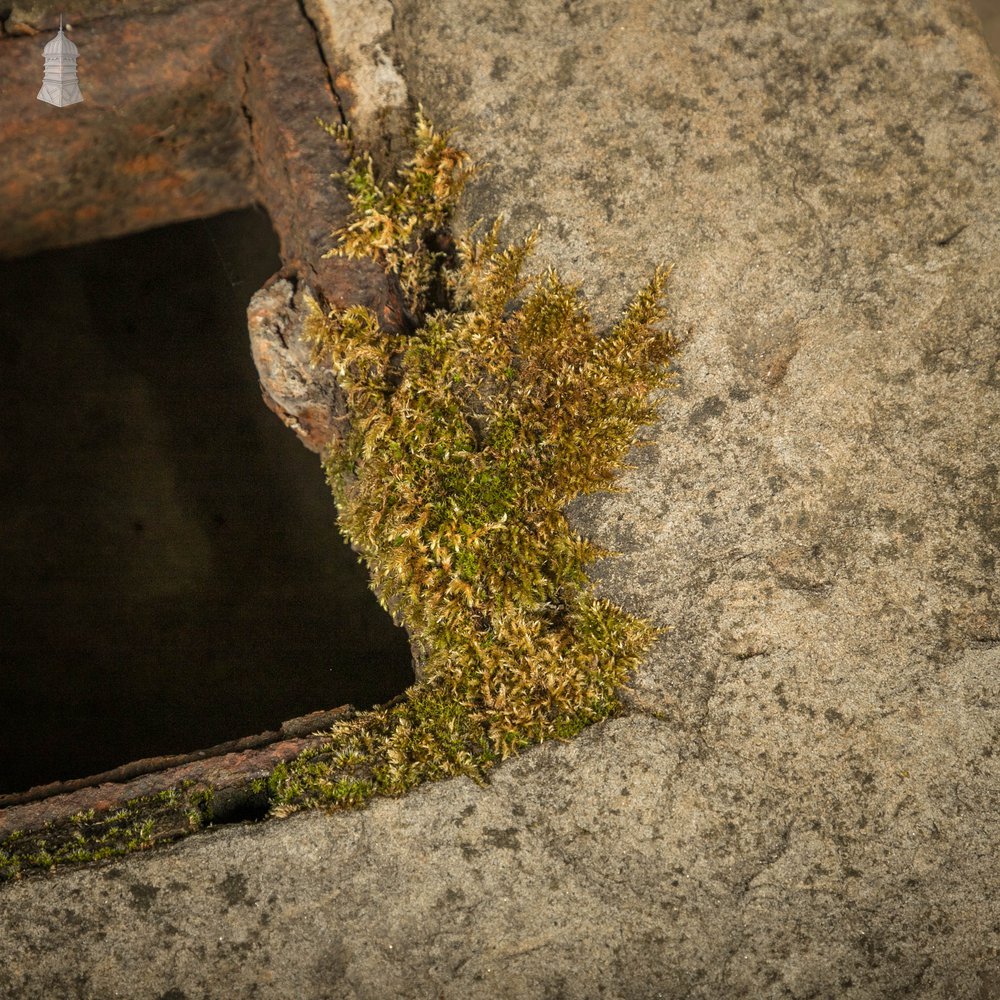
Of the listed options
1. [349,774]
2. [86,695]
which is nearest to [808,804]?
[349,774]

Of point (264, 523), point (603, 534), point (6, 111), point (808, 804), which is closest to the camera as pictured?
point (808, 804)

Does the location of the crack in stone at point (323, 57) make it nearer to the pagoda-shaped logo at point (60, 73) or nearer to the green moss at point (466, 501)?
the green moss at point (466, 501)

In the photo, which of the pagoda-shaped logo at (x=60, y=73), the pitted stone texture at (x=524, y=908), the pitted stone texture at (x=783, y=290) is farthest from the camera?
the pagoda-shaped logo at (x=60, y=73)

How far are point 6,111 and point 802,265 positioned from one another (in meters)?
2.36

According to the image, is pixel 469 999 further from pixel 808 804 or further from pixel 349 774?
pixel 808 804

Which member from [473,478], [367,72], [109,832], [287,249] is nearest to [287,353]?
[287,249]

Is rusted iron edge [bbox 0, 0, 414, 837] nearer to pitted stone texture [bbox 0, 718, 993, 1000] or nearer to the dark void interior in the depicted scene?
pitted stone texture [bbox 0, 718, 993, 1000]

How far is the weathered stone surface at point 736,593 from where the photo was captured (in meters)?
1.73

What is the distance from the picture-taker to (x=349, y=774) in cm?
183

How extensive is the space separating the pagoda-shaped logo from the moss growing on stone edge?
2.82ft

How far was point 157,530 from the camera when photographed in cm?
286

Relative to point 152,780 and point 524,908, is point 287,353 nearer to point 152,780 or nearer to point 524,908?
point 152,780

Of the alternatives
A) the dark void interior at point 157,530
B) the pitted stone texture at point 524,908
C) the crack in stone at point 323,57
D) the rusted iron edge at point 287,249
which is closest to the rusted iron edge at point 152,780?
the rusted iron edge at point 287,249

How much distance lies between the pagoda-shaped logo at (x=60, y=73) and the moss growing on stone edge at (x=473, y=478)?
86 centimetres
